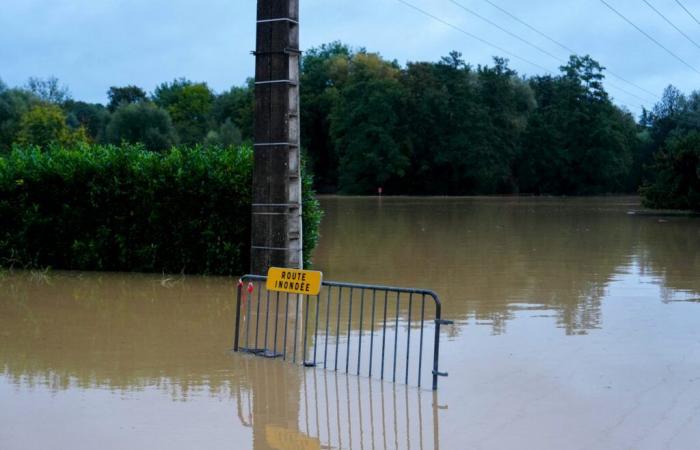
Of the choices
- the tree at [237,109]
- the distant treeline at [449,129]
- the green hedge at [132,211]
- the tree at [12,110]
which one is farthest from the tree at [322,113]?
the green hedge at [132,211]

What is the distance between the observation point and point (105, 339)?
38.1ft

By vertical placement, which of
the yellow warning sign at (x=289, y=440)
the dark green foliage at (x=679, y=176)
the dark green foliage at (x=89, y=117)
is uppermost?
the dark green foliage at (x=89, y=117)

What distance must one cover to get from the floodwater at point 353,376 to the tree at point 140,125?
3064 inches

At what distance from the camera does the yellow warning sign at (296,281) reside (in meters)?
9.55

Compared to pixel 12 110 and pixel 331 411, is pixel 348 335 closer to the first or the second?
pixel 331 411

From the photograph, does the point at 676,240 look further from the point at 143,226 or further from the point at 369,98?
the point at 369,98

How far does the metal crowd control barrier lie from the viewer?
9.60 metres

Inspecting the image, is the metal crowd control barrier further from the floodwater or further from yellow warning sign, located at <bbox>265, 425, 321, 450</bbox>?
yellow warning sign, located at <bbox>265, 425, 321, 450</bbox>

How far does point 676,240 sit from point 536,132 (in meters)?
75.9

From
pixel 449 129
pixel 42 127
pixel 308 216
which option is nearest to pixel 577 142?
pixel 449 129

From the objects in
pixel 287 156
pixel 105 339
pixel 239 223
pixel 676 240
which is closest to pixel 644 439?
pixel 105 339

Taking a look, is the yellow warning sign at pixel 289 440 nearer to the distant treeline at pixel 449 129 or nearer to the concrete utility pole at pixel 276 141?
the concrete utility pole at pixel 276 141

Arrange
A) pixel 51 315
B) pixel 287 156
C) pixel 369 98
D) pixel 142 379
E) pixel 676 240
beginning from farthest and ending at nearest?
1. pixel 369 98
2. pixel 676 240
3. pixel 287 156
4. pixel 51 315
5. pixel 142 379

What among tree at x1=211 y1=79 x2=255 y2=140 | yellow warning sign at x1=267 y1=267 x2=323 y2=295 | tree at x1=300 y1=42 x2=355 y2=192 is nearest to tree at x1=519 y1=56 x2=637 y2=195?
tree at x1=300 y1=42 x2=355 y2=192
